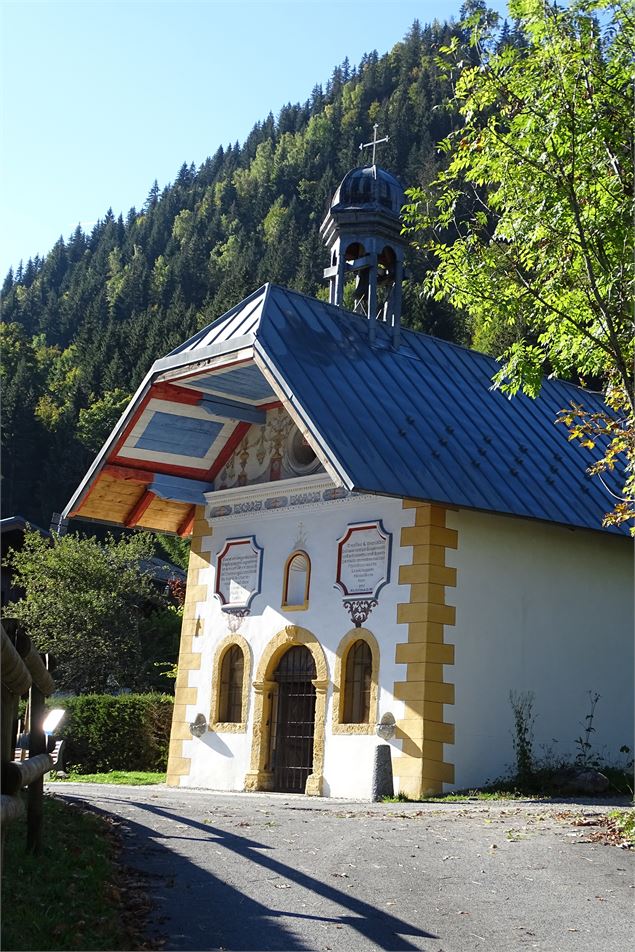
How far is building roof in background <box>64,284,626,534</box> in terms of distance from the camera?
16812 millimetres

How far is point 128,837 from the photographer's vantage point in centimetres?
1021

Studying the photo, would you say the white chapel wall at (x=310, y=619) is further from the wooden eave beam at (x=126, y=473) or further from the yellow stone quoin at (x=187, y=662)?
the wooden eave beam at (x=126, y=473)

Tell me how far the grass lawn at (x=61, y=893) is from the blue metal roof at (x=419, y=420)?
7442 millimetres

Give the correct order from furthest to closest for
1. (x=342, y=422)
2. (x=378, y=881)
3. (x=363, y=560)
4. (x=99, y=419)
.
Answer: (x=99, y=419)
(x=363, y=560)
(x=342, y=422)
(x=378, y=881)

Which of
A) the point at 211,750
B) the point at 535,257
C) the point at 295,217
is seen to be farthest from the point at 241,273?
the point at 535,257

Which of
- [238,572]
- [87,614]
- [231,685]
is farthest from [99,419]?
[231,685]

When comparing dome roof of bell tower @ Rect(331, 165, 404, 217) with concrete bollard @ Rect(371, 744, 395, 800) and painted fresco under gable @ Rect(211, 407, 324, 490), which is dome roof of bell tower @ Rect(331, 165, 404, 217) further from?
concrete bollard @ Rect(371, 744, 395, 800)

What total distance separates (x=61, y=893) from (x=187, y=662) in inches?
527

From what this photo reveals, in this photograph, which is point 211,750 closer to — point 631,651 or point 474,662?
point 474,662

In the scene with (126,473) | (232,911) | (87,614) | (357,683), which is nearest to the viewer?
(232,911)

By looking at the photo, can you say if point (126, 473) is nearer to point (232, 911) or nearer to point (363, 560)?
point (363, 560)

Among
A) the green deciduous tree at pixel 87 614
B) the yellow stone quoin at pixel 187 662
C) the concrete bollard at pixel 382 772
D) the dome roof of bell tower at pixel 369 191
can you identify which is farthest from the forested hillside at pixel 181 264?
the concrete bollard at pixel 382 772

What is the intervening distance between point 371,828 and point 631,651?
911 centimetres

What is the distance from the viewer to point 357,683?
57.8 ft
